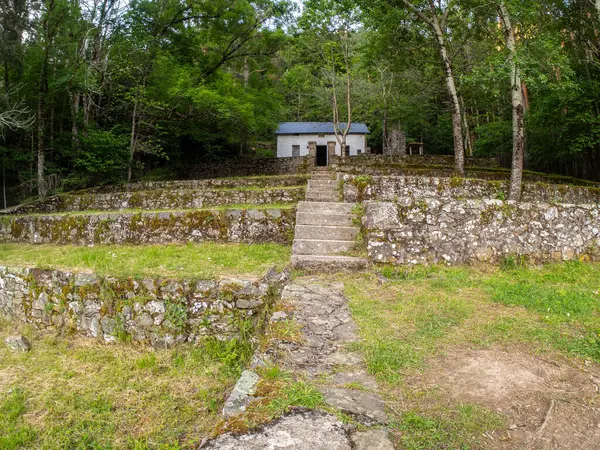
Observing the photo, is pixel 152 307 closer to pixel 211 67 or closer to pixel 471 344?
pixel 471 344

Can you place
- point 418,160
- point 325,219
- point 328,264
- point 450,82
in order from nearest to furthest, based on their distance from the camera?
point 328,264
point 325,219
point 450,82
point 418,160

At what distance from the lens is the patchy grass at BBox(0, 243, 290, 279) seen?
545 centimetres

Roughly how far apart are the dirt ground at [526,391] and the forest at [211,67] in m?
7.99

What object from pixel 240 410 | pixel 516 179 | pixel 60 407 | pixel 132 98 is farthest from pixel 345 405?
pixel 132 98

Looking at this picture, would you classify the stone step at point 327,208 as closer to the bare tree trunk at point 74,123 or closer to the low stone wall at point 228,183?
the low stone wall at point 228,183

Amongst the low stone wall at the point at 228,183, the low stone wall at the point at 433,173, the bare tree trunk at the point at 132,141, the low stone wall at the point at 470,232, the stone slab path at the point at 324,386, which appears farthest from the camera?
the bare tree trunk at the point at 132,141

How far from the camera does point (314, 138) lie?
98.1 feet

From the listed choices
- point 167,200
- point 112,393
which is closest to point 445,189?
point 167,200

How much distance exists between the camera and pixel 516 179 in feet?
30.8

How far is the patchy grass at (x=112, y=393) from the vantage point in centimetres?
322

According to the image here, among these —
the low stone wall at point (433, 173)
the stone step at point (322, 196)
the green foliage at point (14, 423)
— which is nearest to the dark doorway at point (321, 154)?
the low stone wall at point (433, 173)

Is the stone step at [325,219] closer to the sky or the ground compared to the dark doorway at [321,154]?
closer to the ground

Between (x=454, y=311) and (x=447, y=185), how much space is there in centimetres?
645

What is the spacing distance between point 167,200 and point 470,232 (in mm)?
7985
